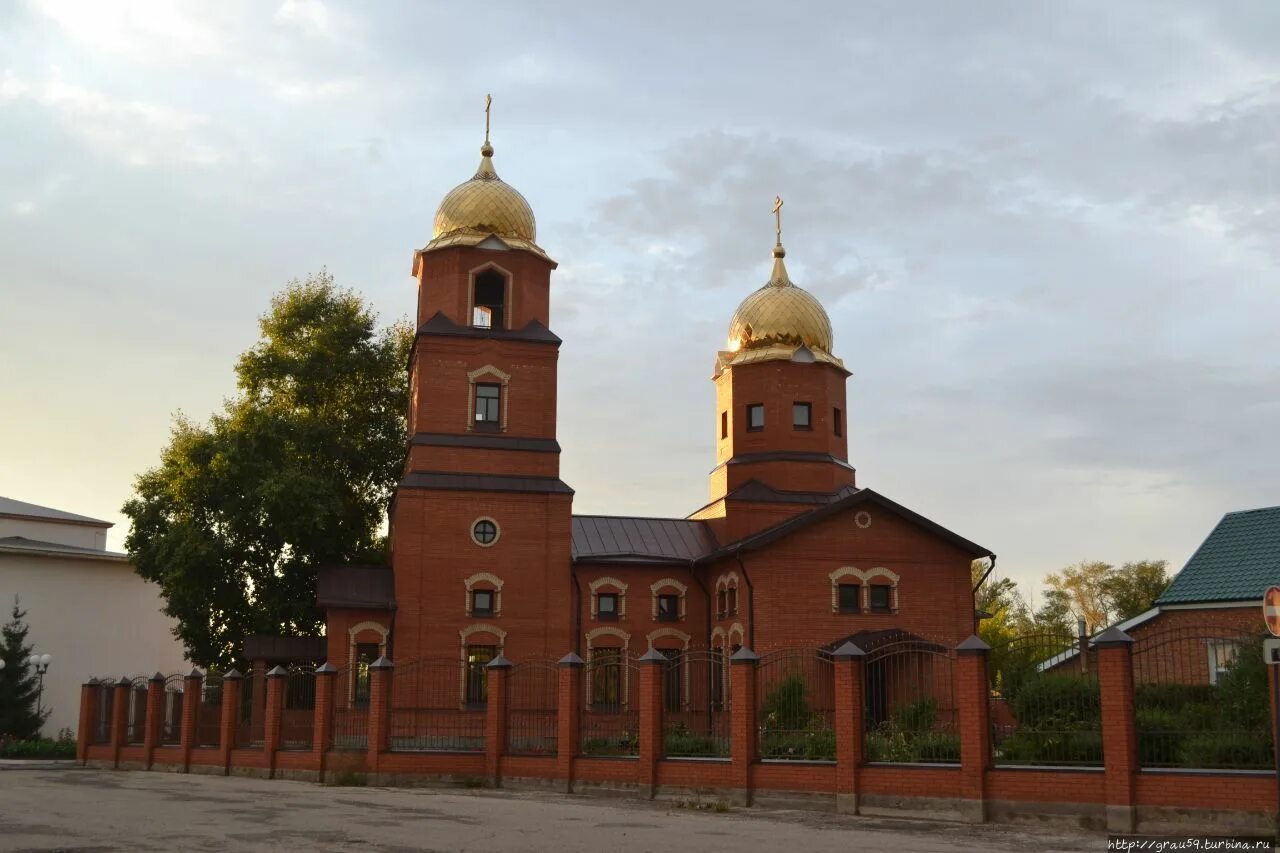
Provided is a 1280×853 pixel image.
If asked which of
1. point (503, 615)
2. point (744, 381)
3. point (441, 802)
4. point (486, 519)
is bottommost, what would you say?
point (441, 802)

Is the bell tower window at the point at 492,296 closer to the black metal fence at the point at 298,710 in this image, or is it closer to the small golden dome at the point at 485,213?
the small golden dome at the point at 485,213

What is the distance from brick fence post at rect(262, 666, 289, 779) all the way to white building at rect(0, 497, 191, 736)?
1824 cm

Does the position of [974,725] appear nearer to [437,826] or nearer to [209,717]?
[437,826]

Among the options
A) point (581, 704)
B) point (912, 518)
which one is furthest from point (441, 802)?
point (912, 518)

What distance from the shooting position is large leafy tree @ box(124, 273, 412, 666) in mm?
30781

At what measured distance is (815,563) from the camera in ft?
94.8

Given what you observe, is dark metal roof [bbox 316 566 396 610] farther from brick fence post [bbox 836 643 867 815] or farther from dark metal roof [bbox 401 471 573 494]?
brick fence post [bbox 836 643 867 815]

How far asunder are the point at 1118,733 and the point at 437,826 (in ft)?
25.4

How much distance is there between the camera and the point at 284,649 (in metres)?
29.4

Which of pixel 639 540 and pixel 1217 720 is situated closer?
pixel 1217 720

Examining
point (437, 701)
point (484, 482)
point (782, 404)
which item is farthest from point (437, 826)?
point (782, 404)

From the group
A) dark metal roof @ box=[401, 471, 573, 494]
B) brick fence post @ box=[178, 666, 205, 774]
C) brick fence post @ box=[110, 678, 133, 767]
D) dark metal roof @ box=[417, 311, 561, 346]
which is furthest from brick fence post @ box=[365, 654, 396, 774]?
dark metal roof @ box=[417, 311, 561, 346]

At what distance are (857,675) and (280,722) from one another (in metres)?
12.4

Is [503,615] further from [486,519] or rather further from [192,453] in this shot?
[192,453]
